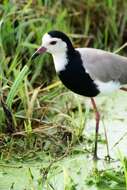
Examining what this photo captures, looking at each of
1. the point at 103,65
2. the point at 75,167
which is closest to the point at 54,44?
the point at 103,65

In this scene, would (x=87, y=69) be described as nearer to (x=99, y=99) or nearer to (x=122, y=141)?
(x=122, y=141)

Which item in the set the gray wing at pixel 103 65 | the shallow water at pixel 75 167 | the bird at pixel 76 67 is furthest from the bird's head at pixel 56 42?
the shallow water at pixel 75 167

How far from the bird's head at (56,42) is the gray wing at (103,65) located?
0.12m

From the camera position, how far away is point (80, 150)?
438 cm

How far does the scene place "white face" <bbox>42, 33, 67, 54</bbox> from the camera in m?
4.28

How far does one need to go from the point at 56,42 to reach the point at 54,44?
18 millimetres

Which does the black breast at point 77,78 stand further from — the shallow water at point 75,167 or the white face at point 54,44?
the shallow water at point 75,167

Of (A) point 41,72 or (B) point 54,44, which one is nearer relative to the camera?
(B) point 54,44

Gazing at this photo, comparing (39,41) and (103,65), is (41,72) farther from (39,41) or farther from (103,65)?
(103,65)

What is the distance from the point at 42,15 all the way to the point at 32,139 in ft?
4.97

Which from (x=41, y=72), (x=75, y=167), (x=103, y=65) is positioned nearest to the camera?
(x=75, y=167)

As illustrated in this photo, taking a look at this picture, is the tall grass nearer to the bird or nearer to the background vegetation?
the background vegetation

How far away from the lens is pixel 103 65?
4406 millimetres

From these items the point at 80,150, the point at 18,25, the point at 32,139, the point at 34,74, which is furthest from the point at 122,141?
the point at 18,25
